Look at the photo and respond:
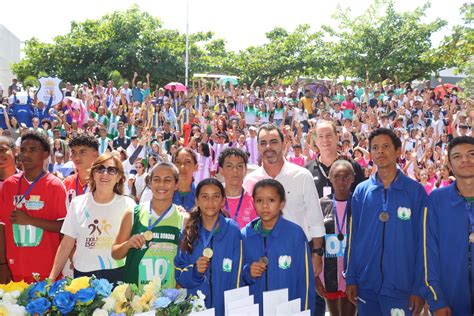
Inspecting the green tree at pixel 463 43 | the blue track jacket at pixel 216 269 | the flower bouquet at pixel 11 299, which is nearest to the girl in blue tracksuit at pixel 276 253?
the blue track jacket at pixel 216 269

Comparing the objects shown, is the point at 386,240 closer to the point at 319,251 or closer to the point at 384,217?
the point at 384,217

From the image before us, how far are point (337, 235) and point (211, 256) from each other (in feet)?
5.17

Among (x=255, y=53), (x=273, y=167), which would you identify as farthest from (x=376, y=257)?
(x=255, y=53)

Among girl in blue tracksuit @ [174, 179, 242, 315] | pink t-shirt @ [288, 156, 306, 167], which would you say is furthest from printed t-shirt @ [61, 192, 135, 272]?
pink t-shirt @ [288, 156, 306, 167]

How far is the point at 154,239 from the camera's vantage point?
4.16 m

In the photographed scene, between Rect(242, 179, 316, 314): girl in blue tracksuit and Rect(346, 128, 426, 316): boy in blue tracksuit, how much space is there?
59 centimetres

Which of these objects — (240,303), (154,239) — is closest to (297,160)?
(154,239)

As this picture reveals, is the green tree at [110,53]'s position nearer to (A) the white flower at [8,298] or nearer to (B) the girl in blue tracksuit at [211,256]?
(B) the girl in blue tracksuit at [211,256]

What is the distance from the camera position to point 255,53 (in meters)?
39.2

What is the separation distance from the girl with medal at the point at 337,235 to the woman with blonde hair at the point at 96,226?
1.77 m

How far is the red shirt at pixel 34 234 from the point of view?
4547mm

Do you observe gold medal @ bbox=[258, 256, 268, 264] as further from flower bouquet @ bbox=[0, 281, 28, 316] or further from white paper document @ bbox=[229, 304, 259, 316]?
flower bouquet @ bbox=[0, 281, 28, 316]

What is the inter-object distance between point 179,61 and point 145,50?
7.15 ft

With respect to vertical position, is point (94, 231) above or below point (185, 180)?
below
